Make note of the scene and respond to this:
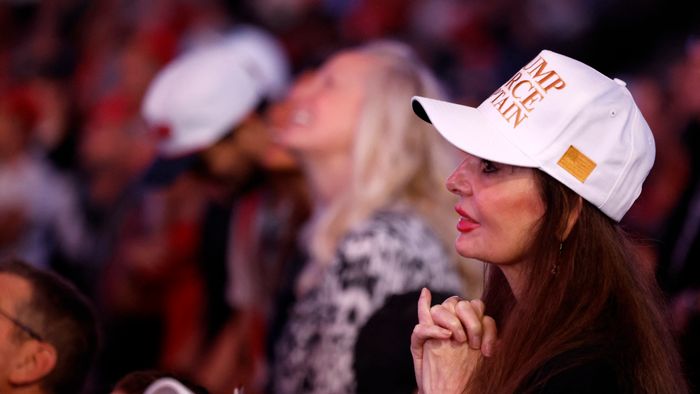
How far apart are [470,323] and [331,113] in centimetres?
188

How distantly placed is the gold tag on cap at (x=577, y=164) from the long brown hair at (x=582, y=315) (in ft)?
0.13

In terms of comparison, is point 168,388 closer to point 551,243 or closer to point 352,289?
point 551,243

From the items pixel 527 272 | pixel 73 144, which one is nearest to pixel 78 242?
pixel 73 144

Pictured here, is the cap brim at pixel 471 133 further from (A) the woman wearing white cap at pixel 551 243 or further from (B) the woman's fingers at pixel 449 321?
(B) the woman's fingers at pixel 449 321

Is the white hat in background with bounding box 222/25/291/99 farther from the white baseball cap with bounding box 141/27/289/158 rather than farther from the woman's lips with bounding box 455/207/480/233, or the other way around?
the woman's lips with bounding box 455/207/480/233

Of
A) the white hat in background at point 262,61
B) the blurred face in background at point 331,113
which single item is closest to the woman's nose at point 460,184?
the blurred face in background at point 331,113

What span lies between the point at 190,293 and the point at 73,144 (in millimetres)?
2007

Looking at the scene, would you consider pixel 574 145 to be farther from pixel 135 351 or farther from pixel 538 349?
pixel 135 351

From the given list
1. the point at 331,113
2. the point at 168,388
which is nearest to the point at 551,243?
the point at 168,388

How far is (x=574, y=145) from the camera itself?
6.75ft

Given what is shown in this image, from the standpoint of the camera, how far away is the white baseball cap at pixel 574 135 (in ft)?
6.75

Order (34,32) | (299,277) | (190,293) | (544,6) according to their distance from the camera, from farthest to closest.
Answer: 1. (34,32)
2. (544,6)
3. (190,293)
4. (299,277)

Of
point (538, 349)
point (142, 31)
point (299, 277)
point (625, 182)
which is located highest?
point (625, 182)

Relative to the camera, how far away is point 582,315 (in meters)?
1.99
